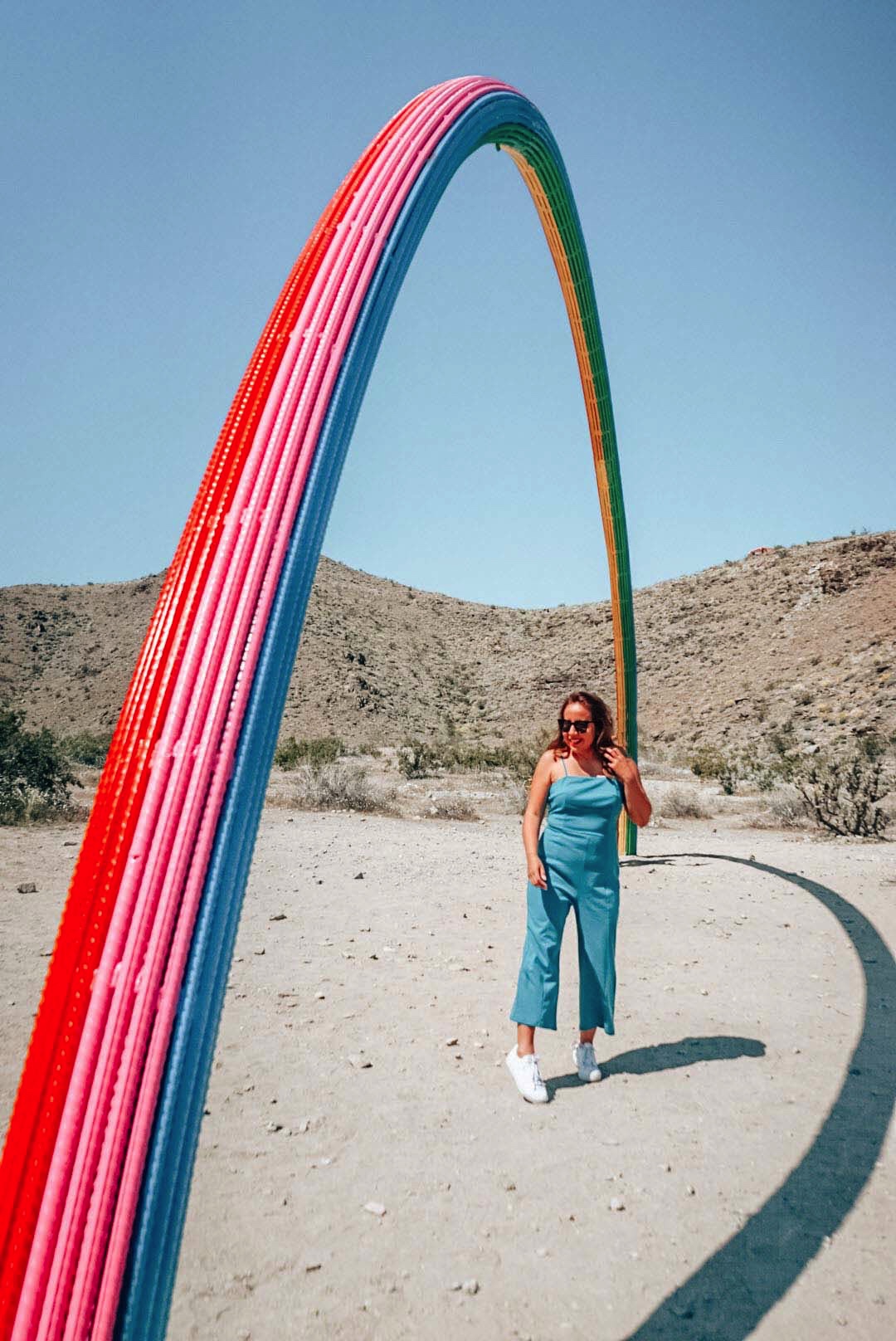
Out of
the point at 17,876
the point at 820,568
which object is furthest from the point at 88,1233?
the point at 820,568

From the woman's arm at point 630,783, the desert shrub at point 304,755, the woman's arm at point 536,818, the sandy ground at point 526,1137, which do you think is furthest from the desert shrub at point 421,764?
the woman's arm at point 630,783

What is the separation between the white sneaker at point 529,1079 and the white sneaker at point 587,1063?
260 millimetres

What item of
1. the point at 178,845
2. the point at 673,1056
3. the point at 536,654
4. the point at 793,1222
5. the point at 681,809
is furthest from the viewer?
the point at 536,654

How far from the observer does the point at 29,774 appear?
12594 mm

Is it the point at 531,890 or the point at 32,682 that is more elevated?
the point at 32,682

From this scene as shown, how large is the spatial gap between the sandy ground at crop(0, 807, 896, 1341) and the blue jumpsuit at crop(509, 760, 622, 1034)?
462 mm

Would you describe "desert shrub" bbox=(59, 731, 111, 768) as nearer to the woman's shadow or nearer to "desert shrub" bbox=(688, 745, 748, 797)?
"desert shrub" bbox=(688, 745, 748, 797)

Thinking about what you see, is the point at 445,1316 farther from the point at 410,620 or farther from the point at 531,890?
the point at 410,620

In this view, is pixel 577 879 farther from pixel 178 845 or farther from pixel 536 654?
pixel 536 654

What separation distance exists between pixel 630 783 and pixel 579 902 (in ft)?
2.13

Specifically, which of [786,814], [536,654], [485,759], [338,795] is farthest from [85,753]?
[536,654]

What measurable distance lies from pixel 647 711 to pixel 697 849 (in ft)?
109

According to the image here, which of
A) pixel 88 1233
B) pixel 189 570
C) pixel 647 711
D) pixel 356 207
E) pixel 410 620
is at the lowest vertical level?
pixel 88 1233

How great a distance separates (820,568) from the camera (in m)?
51.5
